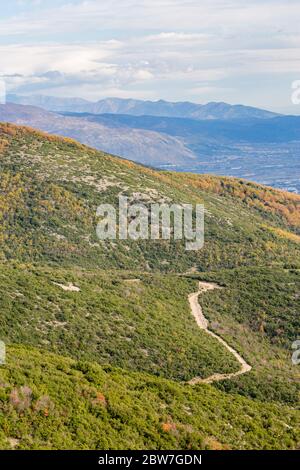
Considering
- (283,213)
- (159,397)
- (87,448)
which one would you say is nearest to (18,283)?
(159,397)

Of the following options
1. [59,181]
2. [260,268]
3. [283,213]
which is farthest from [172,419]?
[283,213]

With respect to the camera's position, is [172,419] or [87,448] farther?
[172,419]

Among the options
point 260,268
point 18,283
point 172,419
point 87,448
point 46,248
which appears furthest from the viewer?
point 46,248

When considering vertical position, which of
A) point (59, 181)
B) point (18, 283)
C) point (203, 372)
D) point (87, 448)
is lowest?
point (203, 372)

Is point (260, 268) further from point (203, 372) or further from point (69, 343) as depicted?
point (69, 343)

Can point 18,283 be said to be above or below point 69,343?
above

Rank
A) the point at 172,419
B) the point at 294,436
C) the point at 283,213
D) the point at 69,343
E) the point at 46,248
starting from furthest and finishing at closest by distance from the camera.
Result: the point at 283,213 → the point at 46,248 → the point at 69,343 → the point at 294,436 → the point at 172,419
